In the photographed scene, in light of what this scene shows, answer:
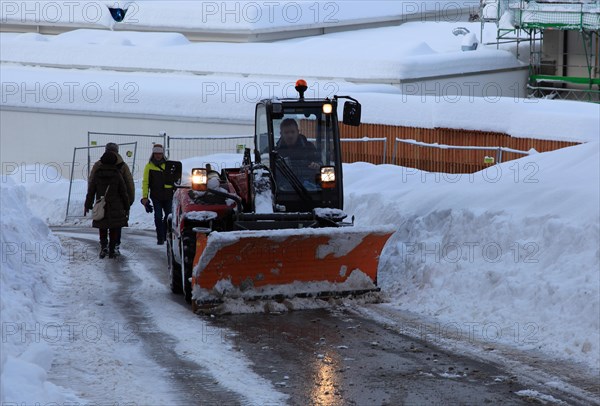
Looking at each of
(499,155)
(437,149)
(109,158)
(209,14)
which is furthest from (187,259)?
(209,14)

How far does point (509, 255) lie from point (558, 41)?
2843 cm

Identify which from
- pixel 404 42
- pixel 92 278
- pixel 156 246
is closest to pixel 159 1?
pixel 404 42

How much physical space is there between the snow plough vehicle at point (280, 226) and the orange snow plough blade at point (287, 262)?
0.01 m

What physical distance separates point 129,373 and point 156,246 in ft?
A: 27.8

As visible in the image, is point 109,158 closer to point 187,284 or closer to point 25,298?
point 187,284

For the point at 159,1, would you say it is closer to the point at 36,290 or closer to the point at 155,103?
the point at 155,103

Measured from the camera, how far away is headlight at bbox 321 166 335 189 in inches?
518

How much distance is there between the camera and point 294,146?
521 inches

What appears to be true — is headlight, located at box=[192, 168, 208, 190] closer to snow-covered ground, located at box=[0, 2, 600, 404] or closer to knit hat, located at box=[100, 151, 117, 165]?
snow-covered ground, located at box=[0, 2, 600, 404]

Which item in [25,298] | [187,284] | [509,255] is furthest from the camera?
[187,284]

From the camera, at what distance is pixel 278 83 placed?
30.3 meters

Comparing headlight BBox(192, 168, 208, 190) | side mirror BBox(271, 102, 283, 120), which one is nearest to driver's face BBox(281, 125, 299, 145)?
side mirror BBox(271, 102, 283, 120)

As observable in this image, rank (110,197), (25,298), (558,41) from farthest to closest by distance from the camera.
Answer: (558,41), (110,197), (25,298)

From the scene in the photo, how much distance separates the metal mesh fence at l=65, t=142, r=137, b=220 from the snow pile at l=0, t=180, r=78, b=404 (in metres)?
9.39
